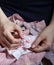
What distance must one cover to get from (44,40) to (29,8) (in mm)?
208

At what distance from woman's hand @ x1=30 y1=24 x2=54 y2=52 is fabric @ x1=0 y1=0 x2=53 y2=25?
0.10m

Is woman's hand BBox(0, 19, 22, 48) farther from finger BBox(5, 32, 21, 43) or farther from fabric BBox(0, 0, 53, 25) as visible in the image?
fabric BBox(0, 0, 53, 25)

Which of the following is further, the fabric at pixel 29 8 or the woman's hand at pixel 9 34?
the fabric at pixel 29 8

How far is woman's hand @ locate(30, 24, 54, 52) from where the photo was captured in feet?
3.04

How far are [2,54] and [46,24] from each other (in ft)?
1.15

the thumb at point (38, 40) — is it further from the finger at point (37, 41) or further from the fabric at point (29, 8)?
the fabric at point (29, 8)

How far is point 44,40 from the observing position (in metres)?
0.98

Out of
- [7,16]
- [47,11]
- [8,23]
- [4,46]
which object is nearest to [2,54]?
[4,46]

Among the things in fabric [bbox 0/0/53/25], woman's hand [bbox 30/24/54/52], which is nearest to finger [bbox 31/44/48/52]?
woman's hand [bbox 30/24/54/52]

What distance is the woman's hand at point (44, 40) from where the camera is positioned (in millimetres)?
925

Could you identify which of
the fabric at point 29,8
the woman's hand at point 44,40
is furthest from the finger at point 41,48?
the fabric at point 29,8

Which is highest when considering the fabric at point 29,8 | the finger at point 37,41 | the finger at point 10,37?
the fabric at point 29,8

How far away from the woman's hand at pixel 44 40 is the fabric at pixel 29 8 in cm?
10

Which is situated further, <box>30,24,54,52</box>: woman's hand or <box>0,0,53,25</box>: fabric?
<box>0,0,53,25</box>: fabric
